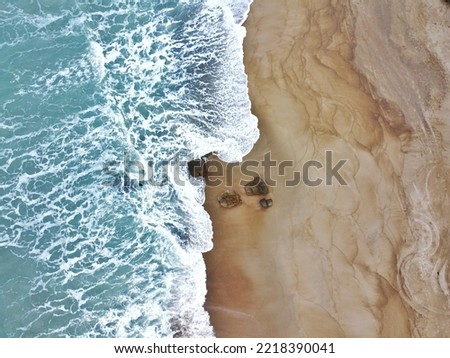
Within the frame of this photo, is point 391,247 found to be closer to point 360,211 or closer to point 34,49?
point 360,211

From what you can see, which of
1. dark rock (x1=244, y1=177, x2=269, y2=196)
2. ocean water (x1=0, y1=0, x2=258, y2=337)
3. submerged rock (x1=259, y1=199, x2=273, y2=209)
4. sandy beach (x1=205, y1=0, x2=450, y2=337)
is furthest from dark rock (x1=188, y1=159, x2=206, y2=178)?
submerged rock (x1=259, y1=199, x2=273, y2=209)

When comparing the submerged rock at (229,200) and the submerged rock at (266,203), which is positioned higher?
the submerged rock at (229,200)

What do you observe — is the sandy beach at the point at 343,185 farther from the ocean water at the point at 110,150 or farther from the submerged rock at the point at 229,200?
the ocean water at the point at 110,150

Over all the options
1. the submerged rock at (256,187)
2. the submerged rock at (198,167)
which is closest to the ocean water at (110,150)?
the submerged rock at (198,167)

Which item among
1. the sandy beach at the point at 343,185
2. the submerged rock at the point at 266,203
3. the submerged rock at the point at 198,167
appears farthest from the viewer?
the submerged rock at the point at 198,167

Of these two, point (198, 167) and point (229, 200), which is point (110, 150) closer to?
point (198, 167)

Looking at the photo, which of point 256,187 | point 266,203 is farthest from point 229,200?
point 266,203

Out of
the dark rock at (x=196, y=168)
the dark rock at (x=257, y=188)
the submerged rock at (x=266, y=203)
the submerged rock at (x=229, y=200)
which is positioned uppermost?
the dark rock at (x=196, y=168)
